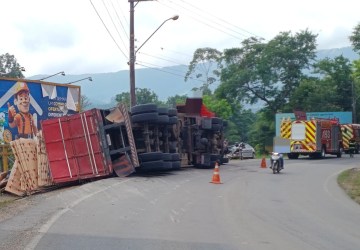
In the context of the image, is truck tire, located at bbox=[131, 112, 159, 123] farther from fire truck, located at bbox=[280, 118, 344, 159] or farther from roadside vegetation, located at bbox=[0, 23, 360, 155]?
roadside vegetation, located at bbox=[0, 23, 360, 155]

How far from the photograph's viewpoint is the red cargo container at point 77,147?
1940 cm

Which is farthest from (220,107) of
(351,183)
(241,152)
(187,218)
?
(187,218)

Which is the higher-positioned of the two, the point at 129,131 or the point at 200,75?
the point at 200,75

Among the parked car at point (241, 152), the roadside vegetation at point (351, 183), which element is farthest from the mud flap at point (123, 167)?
the parked car at point (241, 152)

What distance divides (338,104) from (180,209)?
57.5 meters

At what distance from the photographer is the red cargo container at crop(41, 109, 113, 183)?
63.6 feet

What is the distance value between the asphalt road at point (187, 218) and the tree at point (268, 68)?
150ft

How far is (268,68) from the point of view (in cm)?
6350

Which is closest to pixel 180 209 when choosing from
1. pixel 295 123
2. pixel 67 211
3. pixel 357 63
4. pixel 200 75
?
pixel 67 211

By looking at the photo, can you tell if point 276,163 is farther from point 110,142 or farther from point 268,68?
point 268,68

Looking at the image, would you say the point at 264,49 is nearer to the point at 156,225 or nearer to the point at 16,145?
the point at 16,145

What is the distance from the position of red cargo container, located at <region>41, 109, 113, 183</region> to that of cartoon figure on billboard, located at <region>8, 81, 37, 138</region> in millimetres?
6080

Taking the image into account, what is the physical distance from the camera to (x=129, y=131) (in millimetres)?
20141

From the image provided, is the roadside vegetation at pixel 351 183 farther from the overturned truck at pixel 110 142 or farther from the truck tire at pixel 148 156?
the truck tire at pixel 148 156
